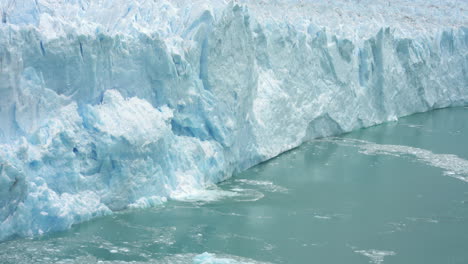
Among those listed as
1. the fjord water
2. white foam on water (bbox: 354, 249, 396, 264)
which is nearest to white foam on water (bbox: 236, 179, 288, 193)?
the fjord water

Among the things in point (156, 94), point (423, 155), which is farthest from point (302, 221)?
point (423, 155)

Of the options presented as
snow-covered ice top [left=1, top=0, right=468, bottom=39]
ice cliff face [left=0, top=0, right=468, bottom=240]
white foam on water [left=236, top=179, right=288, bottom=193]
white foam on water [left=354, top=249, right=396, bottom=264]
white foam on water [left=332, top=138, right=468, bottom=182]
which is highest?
snow-covered ice top [left=1, top=0, right=468, bottom=39]

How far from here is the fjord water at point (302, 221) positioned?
5.84 metres

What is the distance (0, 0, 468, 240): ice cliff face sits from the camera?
20.1ft

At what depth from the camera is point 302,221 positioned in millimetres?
6973

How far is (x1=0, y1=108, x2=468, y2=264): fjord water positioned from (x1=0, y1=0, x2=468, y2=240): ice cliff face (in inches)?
13.0

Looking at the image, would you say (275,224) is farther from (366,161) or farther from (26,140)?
(366,161)

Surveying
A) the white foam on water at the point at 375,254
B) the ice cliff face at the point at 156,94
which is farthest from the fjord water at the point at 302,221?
the ice cliff face at the point at 156,94

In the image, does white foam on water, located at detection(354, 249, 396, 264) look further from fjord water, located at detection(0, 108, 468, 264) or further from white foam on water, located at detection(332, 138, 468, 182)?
white foam on water, located at detection(332, 138, 468, 182)

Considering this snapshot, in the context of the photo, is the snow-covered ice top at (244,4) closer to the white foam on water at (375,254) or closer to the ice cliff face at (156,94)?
the ice cliff face at (156,94)

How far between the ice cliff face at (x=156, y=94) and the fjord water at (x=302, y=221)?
330 millimetres

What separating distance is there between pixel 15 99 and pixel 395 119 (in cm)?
971

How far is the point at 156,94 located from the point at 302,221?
2521 mm

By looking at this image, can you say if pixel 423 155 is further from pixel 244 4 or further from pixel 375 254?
pixel 375 254
